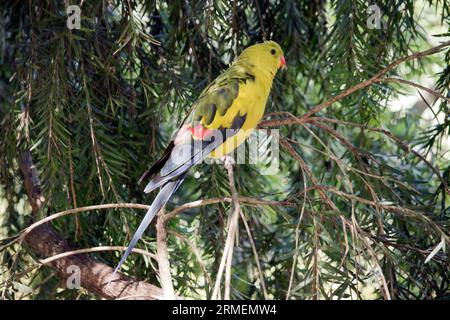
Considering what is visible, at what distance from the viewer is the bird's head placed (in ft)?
7.77

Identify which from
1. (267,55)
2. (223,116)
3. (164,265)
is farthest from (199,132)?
(164,265)

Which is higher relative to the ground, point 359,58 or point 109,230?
point 359,58

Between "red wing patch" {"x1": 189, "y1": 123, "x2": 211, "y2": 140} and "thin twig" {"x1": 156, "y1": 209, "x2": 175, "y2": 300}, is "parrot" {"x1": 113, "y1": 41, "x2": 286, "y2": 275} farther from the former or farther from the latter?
"thin twig" {"x1": 156, "y1": 209, "x2": 175, "y2": 300}

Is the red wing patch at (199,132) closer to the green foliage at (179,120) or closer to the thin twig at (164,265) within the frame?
the green foliage at (179,120)

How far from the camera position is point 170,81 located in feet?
7.38

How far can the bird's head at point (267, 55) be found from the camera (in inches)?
93.3

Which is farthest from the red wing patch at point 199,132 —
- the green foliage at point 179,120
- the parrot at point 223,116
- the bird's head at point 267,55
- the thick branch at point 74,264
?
the thick branch at point 74,264

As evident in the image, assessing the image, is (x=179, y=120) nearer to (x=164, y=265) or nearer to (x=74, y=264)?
(x=74, y=264)

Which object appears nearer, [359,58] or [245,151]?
[359,58]

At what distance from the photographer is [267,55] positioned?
2.38 m
